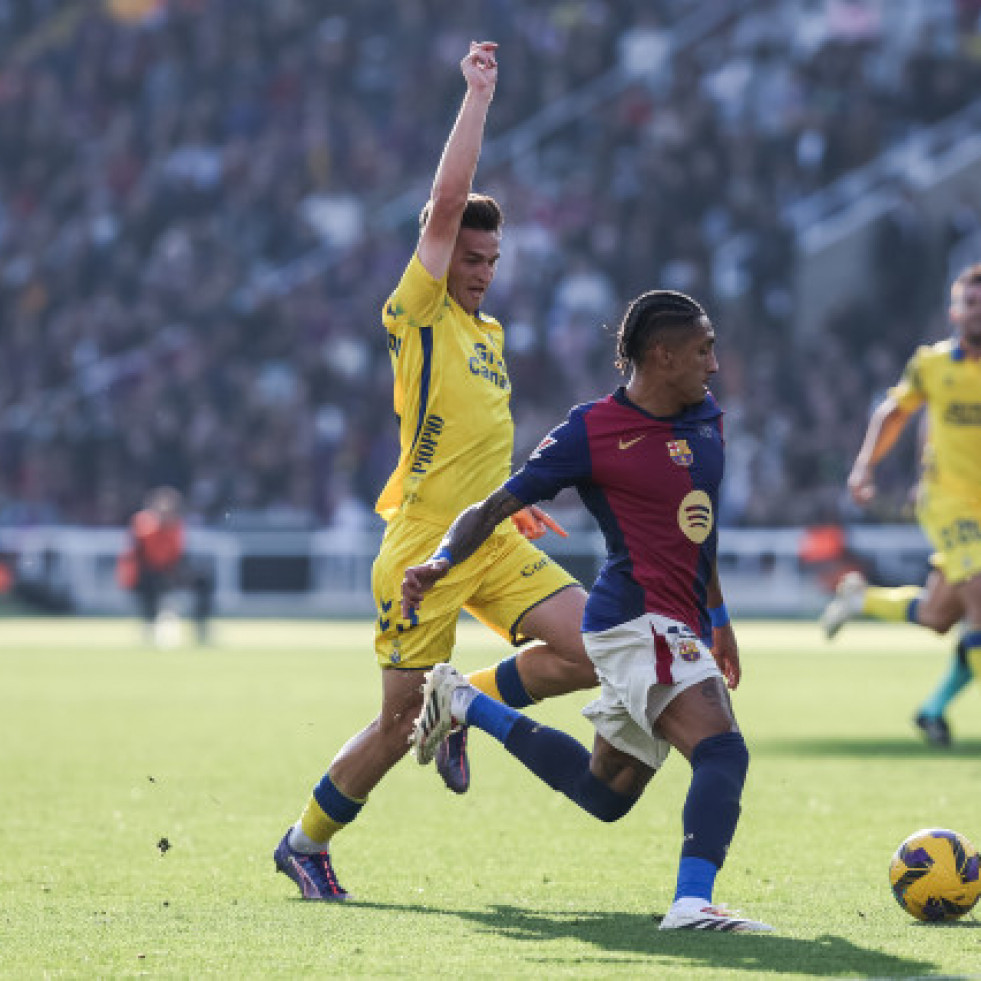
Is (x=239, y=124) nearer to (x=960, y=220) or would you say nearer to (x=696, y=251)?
(x=696, y=251)

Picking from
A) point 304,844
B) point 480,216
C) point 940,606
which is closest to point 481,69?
point 480,216

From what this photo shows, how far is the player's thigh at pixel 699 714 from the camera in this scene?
6.39 m

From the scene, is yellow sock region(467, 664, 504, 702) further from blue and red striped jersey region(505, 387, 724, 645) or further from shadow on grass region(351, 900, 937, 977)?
blue and red striped jersey region(505, 387, 724, 645)

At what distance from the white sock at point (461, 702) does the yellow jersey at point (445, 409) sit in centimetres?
77

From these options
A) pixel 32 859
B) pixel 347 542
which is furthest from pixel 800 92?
pixel 32 859

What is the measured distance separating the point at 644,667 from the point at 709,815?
18.3 inches

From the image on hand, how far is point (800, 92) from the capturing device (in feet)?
99.9

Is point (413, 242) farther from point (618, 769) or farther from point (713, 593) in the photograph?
point (618, 769)

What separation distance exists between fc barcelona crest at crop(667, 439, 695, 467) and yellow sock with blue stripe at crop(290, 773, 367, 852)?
5.43 feet

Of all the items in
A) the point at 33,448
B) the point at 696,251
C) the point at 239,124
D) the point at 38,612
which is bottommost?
the point at 38,612

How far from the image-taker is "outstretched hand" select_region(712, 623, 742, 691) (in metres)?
7.02

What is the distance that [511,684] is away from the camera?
784 cm

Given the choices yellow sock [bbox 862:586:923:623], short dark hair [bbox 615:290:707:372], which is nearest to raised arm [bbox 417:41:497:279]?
short dark hair [bbox 615:290:707:372]

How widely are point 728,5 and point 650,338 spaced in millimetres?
26691
